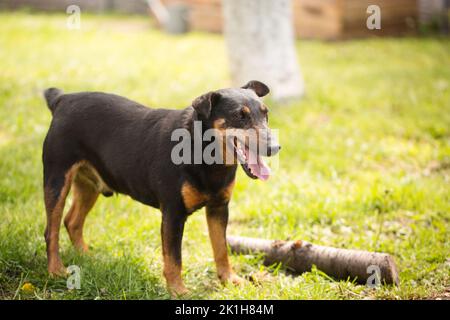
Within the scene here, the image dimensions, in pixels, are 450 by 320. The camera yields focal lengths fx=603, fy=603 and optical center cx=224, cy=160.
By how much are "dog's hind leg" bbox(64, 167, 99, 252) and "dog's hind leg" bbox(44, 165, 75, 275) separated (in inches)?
14.7

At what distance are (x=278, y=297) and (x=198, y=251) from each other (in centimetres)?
113

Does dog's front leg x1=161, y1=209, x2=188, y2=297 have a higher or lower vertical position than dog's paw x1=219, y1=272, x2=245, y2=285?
higher

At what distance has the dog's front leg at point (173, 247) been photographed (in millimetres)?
4281

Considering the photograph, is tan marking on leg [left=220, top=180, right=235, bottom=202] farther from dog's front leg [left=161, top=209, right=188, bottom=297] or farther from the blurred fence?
the blurred fence

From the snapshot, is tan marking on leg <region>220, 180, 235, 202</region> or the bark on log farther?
the bark on log

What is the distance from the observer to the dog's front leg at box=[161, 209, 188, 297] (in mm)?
4281

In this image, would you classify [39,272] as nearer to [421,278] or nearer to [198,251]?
[198,251]

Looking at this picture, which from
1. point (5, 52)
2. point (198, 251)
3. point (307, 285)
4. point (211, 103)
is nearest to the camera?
point (211, 103)

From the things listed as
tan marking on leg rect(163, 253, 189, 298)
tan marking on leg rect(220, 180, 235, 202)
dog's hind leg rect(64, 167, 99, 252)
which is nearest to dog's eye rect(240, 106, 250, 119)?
tan marking on leg rect(220, 180, 235, 202)

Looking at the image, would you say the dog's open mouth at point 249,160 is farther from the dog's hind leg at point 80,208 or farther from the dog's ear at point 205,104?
the dog's hind leg at point 80,208

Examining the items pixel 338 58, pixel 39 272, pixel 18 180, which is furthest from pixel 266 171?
pixel 338 58

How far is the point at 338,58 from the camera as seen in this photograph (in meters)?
12.5

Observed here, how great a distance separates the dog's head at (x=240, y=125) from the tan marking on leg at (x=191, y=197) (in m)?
0.33

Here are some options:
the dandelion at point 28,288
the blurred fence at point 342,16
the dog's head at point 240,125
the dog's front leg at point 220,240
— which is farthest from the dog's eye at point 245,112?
the blurred fence at point 342,16
